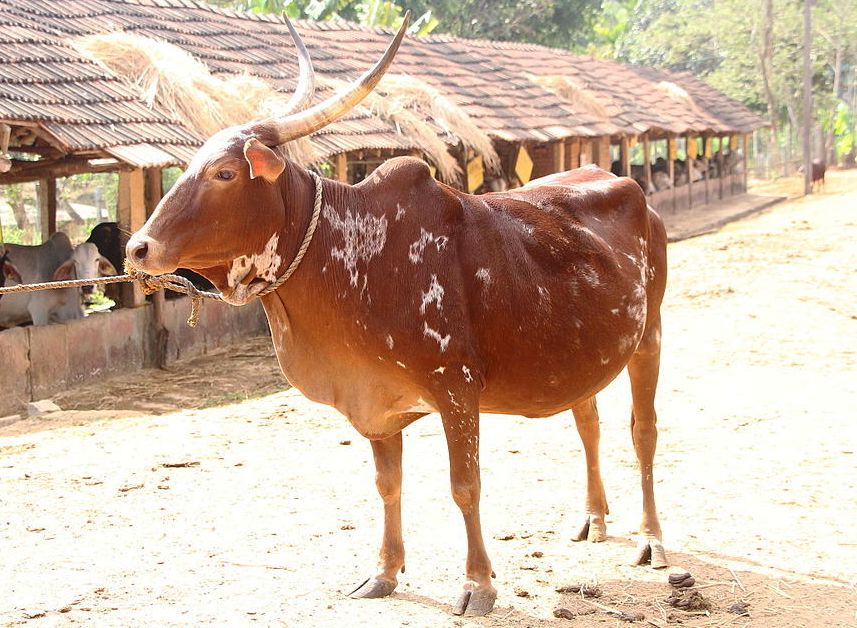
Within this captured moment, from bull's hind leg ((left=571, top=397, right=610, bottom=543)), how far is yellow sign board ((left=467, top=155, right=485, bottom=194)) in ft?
34.8

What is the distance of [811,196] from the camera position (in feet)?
96.2

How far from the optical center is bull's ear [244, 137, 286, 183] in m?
3.97

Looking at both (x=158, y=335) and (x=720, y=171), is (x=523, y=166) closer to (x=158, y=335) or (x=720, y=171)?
(x=158, y=335)

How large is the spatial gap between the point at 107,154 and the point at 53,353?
1.76 metres

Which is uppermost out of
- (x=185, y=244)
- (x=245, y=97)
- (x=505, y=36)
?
(x=505, y=36)

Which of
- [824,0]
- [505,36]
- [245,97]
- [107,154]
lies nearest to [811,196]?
[505,36]

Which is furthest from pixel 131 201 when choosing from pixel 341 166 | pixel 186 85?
pixel 341 166

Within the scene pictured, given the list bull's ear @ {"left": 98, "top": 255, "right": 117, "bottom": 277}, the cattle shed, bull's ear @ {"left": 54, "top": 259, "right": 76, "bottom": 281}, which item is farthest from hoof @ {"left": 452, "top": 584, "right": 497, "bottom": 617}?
bull's ear @ {"left": 98, "top": 255, "right": 117, "bottom": 277}

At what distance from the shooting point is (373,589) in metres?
4.60

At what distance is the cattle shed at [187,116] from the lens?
30.8ft

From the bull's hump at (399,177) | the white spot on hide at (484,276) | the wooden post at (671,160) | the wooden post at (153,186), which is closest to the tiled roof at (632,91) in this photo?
the wooden post at (671,160)

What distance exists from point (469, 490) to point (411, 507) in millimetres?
1553

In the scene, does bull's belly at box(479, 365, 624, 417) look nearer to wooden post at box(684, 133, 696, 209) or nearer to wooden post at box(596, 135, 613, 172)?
wooden post at box(596, 135, 613, 172)

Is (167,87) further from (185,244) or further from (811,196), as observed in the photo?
(811,196)
